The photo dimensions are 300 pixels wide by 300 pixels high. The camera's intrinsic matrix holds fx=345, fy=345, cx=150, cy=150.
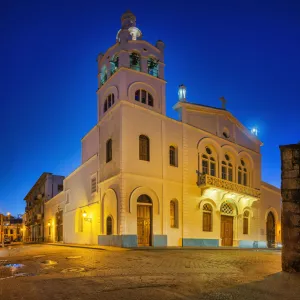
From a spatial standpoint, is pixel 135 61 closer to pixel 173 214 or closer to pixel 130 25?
pixel 130 25

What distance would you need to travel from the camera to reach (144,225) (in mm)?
21219

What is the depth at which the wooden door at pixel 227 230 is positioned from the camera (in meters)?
26.5

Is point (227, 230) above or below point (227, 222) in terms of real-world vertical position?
below

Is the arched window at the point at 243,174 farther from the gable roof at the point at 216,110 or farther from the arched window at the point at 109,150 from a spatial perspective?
the arched window at the point at 109,150

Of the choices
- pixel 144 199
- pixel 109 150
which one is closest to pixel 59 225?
pixel 109 150

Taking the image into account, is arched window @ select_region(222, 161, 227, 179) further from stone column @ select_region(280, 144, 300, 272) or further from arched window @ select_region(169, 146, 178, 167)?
stone column @ select_region(280, 144, 300, 272)

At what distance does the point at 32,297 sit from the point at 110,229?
53.4 ft

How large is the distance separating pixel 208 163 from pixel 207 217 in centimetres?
407

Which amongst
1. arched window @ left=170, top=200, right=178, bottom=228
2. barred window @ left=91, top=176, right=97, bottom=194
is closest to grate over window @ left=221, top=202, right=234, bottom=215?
arched window @ left=170, top=200, right=178, bottom=228

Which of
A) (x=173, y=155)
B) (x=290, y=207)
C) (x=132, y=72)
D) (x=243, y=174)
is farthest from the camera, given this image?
(x=243, y=174)

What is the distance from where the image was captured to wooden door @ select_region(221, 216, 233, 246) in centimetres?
2655

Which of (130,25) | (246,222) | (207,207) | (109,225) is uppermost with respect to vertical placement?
(130,25)

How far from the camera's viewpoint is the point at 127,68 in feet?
74.4

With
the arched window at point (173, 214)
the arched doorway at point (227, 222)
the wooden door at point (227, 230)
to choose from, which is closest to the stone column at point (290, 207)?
the arched window at point (173, 214)
